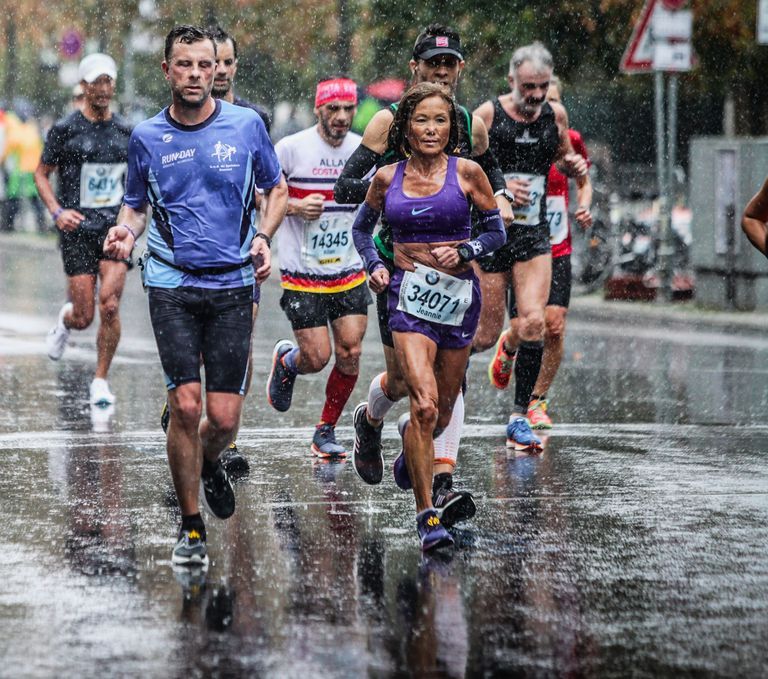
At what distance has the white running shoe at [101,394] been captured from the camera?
1190 centimetres

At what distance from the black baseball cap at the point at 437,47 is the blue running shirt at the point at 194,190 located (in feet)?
4.78

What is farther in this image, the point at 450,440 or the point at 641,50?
the point at 641,50

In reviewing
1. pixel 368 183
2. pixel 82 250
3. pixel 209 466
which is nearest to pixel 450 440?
pixel 368 183

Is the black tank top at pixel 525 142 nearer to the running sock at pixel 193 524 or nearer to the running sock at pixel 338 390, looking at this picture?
the running sock at pixel 338 390

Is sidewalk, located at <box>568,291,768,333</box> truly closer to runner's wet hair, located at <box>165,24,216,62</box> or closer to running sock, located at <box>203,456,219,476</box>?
running sock, located at <box>203,456,219,476</box>

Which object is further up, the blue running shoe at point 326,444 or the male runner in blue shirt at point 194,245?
the male runner in blue shirt at point 194,245

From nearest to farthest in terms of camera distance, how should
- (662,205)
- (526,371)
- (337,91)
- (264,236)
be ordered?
1. (264,236)
2. (337,91)
3. (526,371)
4. (662,205)

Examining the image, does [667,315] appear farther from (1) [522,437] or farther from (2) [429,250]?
(2) [429,250]

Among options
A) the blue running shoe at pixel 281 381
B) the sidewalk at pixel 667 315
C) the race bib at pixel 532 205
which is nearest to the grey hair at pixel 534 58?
the race bib at pixel 532 205

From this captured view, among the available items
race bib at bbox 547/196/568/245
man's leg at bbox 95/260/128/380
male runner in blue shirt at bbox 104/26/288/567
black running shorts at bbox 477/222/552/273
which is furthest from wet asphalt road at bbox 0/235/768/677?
race bib at bbox 547/196/568/245

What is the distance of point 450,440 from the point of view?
27.0 ft

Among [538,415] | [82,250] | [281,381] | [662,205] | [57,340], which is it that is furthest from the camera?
[662,205]

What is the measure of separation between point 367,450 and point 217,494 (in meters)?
1.39

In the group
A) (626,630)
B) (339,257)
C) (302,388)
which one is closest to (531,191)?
(339,257)
